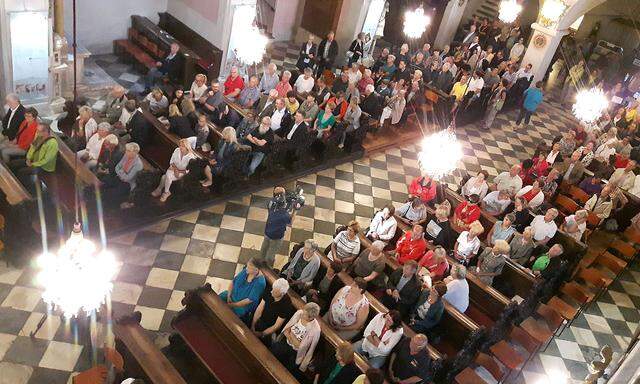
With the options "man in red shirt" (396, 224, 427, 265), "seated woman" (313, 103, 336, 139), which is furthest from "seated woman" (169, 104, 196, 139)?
"man in red shirt" (396, 224, 427, 265)

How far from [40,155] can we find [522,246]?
6960 mm

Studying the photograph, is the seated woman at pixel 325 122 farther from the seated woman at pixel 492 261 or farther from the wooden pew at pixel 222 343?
the wooden pew at pixel 222 343

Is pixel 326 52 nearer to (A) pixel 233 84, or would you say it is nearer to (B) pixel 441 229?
(A) pixel 233 84

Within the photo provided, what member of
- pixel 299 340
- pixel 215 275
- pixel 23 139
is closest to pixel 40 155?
pixel 23 139

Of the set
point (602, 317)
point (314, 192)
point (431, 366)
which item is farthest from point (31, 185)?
point (602, 317)

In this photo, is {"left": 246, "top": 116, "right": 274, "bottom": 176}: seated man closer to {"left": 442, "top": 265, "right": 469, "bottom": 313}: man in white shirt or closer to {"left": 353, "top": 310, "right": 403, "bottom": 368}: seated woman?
{"left": 442, "top": 265, "right": 469, "bottom": 313}: man in white shirt

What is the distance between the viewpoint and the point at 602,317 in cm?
907

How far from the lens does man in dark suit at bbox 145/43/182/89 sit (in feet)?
36.8

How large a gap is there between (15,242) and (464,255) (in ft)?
19.7

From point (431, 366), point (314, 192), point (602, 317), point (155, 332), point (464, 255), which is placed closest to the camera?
point (431, 366)

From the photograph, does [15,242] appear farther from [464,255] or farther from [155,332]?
[464,255]

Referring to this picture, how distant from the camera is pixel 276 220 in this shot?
288 inches

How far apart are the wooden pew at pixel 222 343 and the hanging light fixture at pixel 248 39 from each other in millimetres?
6721

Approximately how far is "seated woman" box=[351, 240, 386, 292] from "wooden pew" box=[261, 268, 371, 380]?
1.12m
